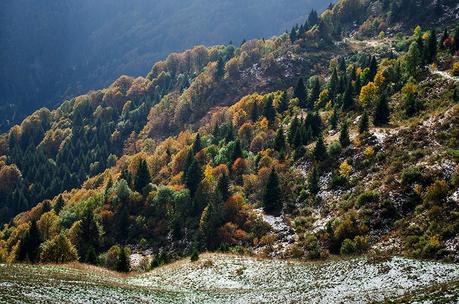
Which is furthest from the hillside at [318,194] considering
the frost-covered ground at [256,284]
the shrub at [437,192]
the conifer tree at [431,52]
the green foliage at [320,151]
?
the frost-covered ground at [256,284]

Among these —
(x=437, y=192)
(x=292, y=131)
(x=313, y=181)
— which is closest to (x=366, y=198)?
(x=437, y=192)

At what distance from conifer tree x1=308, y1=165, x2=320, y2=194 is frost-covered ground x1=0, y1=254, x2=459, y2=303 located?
136ft

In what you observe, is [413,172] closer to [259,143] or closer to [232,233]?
[232,233]

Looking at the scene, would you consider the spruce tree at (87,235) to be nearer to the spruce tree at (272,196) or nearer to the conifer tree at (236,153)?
the spruce tree at (272,196)

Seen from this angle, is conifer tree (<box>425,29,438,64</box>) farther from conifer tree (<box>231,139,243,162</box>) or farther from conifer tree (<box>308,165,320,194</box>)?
conifer tree (<box>231,139,243,162</box>)

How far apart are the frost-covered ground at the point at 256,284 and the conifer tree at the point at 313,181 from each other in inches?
1630

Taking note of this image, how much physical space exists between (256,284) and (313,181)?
5477 cm

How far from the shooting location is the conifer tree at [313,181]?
124 meters

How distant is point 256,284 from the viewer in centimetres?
7394

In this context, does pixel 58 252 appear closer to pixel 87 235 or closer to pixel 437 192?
pixel 87 235

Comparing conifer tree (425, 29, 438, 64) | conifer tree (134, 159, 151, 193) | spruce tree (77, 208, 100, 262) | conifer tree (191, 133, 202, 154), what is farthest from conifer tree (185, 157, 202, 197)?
conifer tree (425, 29, 438, 64)

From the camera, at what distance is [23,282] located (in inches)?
2304

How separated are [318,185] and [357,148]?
44.6 feet

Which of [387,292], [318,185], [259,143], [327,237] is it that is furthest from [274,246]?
[259,143]
